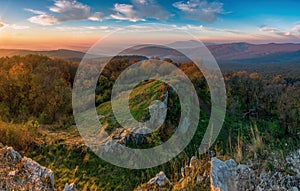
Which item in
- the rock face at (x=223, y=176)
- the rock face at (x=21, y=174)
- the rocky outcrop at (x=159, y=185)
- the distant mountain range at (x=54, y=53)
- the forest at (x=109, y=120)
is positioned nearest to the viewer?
the rock face at (x=223, y=176)

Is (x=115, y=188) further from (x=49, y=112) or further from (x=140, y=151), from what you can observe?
(x=49, y=112)

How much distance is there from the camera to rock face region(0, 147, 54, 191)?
5520 mm

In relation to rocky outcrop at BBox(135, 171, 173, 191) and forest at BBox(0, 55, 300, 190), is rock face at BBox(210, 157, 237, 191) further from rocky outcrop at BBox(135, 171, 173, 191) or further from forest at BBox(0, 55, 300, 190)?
rocky outcrop at BBox(135, 171, 173, 191)

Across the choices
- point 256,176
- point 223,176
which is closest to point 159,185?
point 223,176

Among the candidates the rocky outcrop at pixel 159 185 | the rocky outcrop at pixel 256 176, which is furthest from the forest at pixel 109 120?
the rocky outcrop at pixel 159 185

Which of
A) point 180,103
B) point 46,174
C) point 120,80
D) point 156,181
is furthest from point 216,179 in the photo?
point 120,80

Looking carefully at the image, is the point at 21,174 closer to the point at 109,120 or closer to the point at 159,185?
the point at 159,185

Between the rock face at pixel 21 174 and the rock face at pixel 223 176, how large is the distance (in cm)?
393

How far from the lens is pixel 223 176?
4.51 m

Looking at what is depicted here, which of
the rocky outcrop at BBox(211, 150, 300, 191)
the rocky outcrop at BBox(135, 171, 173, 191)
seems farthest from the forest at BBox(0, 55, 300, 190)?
the rocky outcrop at BBox(135, 171, 173, 191)

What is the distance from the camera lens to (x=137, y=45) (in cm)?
1001

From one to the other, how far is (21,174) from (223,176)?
4984mm

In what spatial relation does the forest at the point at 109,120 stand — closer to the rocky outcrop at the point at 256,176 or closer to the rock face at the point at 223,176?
the rocky outcrop at the point at 256,176

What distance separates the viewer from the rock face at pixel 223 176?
14.0 feet
